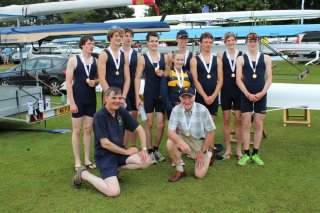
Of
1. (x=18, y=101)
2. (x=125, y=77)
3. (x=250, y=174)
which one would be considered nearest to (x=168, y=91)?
(x=125, y=77)

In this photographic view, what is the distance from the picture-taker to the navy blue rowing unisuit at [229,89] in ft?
19.0

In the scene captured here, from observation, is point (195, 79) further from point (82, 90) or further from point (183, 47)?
point (82, 90)

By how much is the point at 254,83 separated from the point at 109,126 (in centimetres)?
221

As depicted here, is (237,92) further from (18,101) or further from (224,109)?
(18,101)

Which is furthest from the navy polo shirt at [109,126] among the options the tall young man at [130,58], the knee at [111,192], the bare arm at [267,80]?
the bare arm at [267,80]

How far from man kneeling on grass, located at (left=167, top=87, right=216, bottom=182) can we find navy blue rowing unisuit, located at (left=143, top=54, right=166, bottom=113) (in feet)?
2.26

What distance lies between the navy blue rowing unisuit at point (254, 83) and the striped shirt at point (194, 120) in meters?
0.78

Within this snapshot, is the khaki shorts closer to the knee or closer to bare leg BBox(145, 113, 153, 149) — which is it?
bare leg BBox(145, 113, 153, 149)

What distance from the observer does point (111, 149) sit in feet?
15.1

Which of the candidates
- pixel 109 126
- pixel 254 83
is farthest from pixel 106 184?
pixel 254 83

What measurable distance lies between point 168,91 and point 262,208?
2.21m

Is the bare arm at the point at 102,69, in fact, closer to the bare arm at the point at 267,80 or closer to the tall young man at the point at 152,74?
the tall young man at the point at 152,74

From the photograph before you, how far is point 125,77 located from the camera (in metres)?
5.43

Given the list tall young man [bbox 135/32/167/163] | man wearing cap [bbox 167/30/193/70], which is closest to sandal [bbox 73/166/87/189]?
tall young man [bbox 135/32/167/163]
